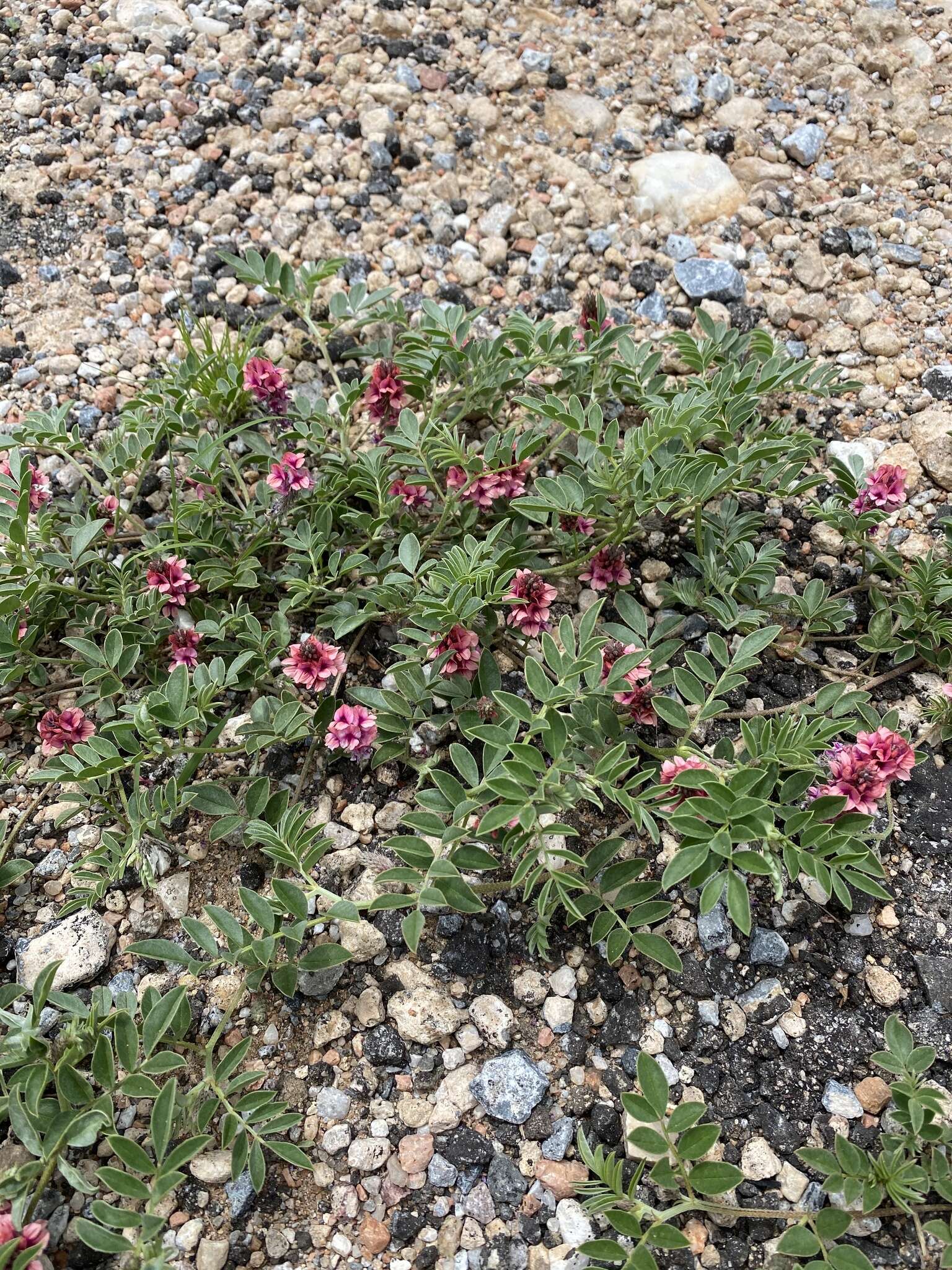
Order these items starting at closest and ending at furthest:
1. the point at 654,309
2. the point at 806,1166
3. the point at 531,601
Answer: the point at 806,1166 < the point at 531,601 < the point at 654,309

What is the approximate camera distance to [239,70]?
420cm

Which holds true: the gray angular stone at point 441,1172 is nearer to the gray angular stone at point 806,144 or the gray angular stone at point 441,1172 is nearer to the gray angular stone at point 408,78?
the gray angular stone at point 806,144

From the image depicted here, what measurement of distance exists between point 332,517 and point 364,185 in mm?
1719

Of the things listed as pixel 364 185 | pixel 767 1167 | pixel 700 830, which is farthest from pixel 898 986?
pixel 364 185

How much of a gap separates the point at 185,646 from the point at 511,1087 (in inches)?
54.7

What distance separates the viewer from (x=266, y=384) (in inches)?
124

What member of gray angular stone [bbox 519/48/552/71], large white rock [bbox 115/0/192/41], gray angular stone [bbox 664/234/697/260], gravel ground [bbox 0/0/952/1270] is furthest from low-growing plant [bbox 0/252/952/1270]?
large white rock [bbox 115/0/192/41]

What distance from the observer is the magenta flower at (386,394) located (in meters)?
3.08

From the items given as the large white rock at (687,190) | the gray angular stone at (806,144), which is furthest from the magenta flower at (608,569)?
the gray angular stone at (806,144)

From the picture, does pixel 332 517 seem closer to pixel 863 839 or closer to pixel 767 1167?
pixel 863 839

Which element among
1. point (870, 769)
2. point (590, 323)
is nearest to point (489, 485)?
point (590, 323)

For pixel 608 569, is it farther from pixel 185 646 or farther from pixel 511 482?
pixel 185 646

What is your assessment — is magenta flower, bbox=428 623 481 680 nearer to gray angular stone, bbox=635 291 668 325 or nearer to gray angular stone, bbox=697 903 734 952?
gray angular stone, bbox=697 903 734 952

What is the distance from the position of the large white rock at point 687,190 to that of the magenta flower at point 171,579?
7.37 ft
